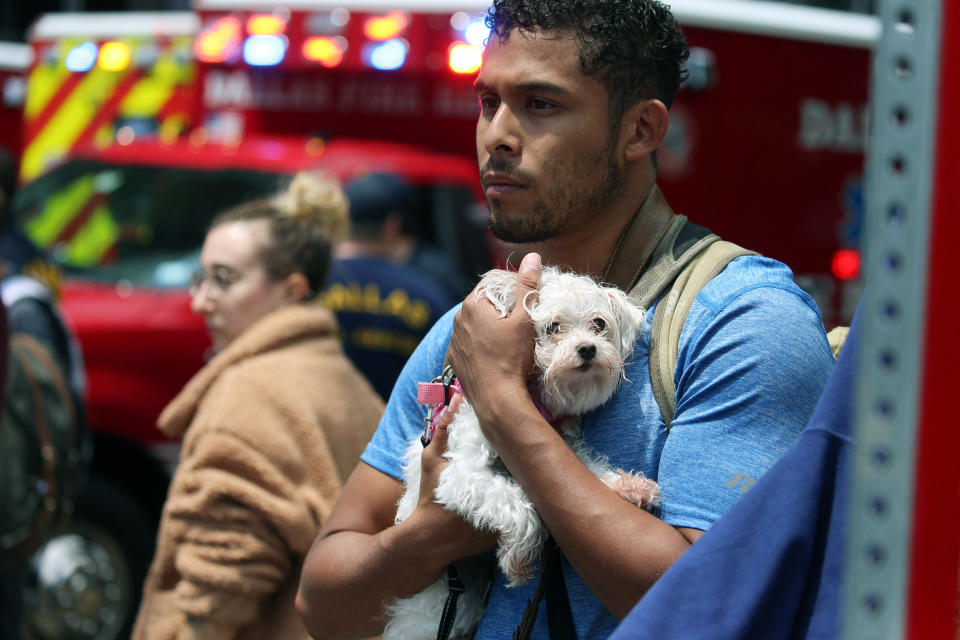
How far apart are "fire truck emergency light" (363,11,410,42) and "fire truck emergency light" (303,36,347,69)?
177mm

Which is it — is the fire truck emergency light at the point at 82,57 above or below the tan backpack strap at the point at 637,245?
below

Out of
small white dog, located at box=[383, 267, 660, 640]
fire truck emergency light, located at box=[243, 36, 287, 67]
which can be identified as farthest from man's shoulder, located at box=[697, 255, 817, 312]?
fire truck emergency light, located at box=[243, 36, 287, 67]

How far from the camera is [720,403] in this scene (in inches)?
66.6

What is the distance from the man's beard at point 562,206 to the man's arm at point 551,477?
0.07m

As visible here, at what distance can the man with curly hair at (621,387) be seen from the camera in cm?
169

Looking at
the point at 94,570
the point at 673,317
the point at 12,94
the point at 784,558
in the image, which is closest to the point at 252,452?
the point at 673,317

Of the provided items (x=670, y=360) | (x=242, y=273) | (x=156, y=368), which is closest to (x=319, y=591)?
(x=670, y=360)

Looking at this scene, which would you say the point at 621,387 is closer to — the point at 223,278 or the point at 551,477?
the point at 551,477

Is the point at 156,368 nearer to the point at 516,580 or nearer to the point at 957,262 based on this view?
the point at 516,580

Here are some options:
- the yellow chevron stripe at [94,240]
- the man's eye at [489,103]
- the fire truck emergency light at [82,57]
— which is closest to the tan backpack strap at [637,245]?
the man's eye at [489,103]

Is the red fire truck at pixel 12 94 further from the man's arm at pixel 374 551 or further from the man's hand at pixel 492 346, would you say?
the man's hand at pixel 492 346

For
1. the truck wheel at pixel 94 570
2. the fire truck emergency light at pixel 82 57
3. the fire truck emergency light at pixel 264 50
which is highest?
the fire truck emergency light at pixel 264 50

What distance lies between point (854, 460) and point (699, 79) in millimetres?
5777

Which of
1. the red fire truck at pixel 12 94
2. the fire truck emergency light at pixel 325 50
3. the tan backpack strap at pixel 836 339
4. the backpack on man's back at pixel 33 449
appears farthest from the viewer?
the red fire truck at pixel 12 94
